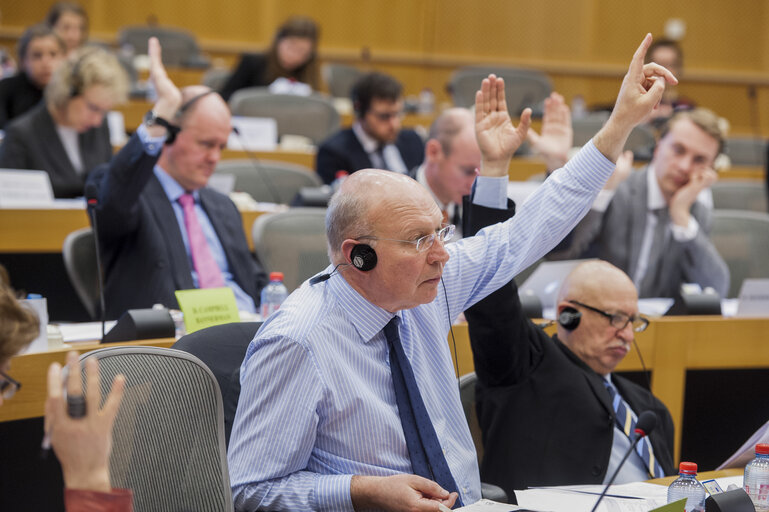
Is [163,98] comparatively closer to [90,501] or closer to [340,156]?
[340,156]

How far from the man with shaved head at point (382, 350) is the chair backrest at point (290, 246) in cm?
130

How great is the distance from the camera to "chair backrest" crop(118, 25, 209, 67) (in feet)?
25.4

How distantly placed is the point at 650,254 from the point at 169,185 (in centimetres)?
183

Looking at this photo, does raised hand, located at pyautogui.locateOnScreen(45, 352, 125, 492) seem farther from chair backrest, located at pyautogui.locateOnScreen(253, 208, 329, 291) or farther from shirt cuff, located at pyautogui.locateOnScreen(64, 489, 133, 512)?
chair backrest, located at pyautogui.locateOnScreen(253, 208, 329, 291)

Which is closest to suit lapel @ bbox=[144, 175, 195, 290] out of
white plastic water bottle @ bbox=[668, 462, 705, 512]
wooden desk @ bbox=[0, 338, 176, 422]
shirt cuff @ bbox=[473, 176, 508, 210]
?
wooden desk @ bbox=[0, 338, 176, 422]

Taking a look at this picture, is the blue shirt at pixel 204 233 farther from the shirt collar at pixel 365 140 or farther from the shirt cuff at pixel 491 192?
the shirt collar at pixel 365 140

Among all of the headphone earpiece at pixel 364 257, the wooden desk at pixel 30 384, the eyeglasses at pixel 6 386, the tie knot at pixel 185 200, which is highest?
the headphone earpiece at pixel 364 257

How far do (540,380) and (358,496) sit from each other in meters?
0.81

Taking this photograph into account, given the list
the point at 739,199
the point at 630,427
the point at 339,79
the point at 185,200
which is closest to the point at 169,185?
the point at 185,200

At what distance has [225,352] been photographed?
2.09m

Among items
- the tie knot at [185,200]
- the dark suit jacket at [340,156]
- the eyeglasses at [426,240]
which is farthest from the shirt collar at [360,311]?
the dark suit jacket at [340,156]

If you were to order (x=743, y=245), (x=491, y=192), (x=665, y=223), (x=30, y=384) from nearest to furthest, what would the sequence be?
(x=491, y=192)
(x=30, y=384)
(x=665, y=223)
(x=743, y=245)

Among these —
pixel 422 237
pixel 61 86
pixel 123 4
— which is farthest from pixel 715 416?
pixel 123 4

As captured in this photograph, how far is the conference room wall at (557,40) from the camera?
347 inches
